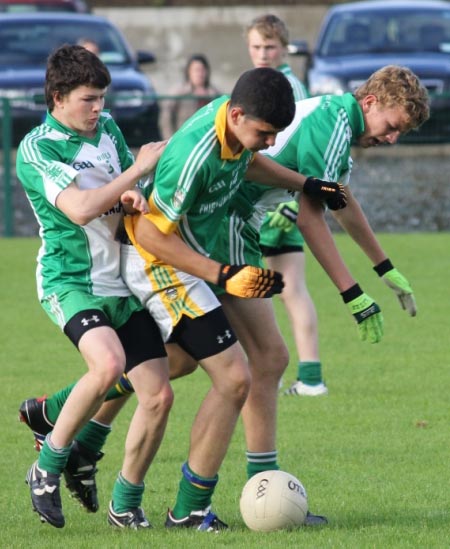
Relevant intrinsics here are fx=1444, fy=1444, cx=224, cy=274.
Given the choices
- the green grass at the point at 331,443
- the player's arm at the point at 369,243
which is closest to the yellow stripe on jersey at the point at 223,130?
the player's arm at the point at 369,243

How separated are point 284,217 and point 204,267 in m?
3.41

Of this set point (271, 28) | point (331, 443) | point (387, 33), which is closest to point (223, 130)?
point (331, 443)

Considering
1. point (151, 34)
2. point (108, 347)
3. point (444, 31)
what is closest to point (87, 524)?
point (108, 347)

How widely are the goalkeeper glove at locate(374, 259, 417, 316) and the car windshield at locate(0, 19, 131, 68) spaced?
1315cm

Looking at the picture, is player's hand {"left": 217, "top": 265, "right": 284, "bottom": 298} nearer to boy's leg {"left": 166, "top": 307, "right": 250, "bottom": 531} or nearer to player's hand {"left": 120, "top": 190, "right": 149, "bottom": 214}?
boy's leg {"left": 166, "top": 307, "right": 250, "bottom": 531}

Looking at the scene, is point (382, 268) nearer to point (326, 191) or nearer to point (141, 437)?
point (326, 191)

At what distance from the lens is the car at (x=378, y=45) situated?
62.4 feet

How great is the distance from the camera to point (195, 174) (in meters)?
5.63

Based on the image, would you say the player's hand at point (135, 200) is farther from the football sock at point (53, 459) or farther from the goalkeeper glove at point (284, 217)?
the goalkeeper glove at point (284, 217)

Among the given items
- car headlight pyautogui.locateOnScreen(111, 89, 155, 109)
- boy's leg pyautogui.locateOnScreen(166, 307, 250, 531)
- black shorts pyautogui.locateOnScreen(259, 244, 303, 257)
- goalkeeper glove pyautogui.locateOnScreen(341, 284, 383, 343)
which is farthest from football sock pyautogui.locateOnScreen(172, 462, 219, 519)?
car headlight pyautogui.locateOnScreen(111, 89, 155, 109)

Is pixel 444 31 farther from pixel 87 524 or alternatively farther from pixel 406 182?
pixel 87 524

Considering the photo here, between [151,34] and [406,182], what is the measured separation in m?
15.6

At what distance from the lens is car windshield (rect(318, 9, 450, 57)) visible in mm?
19752

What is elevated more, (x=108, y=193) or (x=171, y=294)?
(x=108, y=193)
